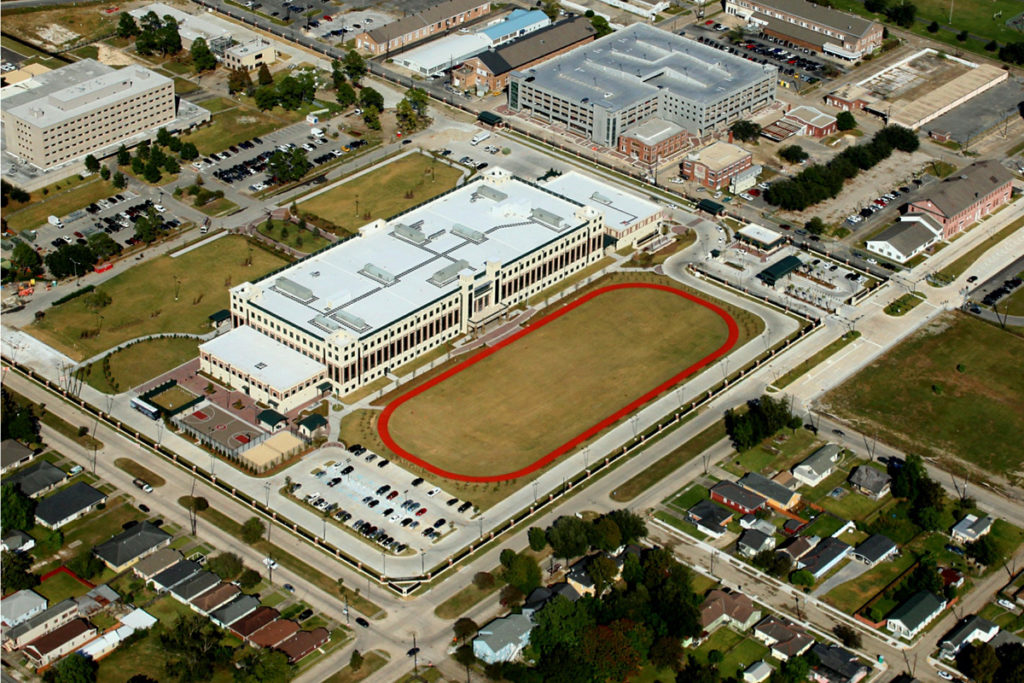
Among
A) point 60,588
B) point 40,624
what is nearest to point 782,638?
point 40,624

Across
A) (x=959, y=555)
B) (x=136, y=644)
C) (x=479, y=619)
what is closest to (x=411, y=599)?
(x=479, y=619)

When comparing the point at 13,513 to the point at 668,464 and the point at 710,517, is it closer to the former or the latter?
the point at 668,464

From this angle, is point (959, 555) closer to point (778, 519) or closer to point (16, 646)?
point (778, 519)

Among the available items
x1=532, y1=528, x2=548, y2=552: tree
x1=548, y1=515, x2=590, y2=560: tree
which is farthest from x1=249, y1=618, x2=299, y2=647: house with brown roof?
Result: x1=548, y1=515, x2=590, y2=560: tree

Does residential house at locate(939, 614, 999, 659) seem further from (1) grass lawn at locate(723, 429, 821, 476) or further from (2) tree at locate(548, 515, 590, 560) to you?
(2) tree at locate(548, 515, 590, 560)

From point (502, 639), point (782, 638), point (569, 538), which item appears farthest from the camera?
point (569, 538)

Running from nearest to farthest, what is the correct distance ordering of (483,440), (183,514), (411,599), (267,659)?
(267,659), (411,599), (183,514), (483,440)
